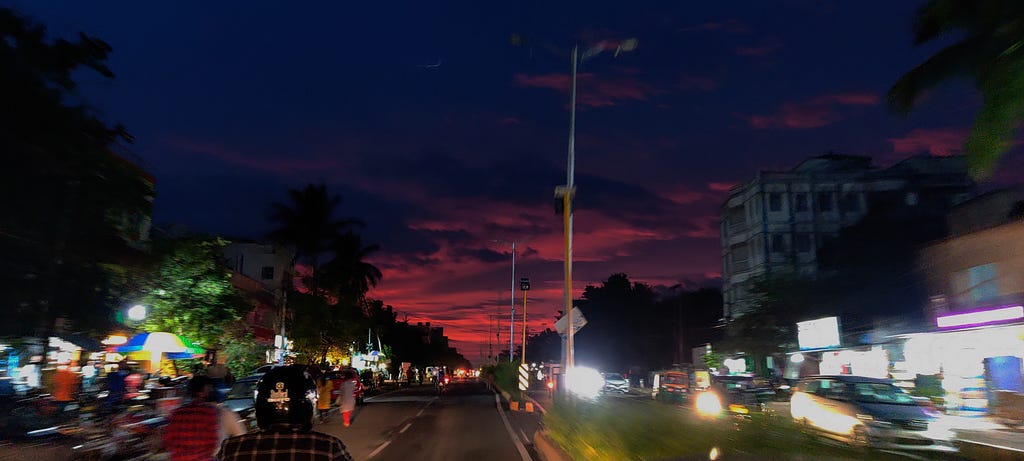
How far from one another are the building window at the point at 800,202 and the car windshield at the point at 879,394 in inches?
2005

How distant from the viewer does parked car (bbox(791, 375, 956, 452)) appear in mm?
17250

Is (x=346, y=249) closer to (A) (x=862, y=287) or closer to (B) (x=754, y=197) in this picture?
(B) (x=754, y=197)

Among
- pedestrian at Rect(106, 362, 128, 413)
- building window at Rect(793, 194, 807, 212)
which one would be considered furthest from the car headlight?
building window at Rect(793, 194, 807, 212)

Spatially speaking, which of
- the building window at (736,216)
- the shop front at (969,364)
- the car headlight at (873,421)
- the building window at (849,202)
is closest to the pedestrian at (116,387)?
the car headlight at (873,421)

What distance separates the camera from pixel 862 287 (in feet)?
170

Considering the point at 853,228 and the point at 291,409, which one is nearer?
the point at 291,409

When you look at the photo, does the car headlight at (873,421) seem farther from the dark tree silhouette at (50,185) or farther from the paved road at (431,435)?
the dark tree silhouette at (50,185)

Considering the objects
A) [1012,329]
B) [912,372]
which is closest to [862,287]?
[912,372]

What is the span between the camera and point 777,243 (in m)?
66.8

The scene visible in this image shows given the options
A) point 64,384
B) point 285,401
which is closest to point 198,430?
point 285,401

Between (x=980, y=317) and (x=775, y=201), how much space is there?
129 feet

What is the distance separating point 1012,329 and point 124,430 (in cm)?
2963

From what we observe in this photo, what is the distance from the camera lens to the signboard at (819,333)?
44594 millimetres

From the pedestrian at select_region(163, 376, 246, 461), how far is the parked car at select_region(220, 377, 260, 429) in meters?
14.4
